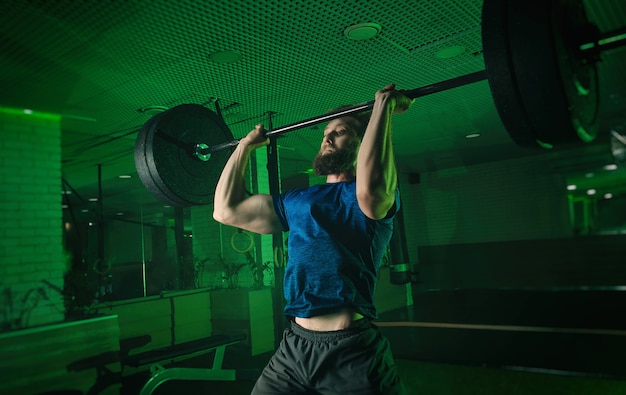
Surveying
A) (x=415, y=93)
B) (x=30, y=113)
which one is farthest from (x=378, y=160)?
(x=30, y=113)

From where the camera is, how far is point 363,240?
153cm

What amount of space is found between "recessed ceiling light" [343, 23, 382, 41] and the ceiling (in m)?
0.04

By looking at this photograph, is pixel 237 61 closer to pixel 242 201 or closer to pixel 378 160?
pixel 242 201

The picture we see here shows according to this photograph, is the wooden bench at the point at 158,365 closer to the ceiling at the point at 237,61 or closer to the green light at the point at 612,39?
the ceiling at the point at 237,61

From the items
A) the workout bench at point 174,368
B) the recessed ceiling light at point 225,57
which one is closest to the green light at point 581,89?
the recessed ceiling light at point 225,57

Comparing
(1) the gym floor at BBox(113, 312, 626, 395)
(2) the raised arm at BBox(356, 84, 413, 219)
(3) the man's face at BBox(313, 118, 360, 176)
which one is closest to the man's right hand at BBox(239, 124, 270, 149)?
(3) the man's face at BBox(313, 118, 360, 176)

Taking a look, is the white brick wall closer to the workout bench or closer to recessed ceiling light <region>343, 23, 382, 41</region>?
the workout bench

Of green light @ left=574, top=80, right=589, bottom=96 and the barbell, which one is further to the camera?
green light @ left=574, top=80, right=589, bottom=96

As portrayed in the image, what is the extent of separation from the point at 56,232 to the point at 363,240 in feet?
12.2

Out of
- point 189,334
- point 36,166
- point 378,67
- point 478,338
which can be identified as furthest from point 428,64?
point 189,334

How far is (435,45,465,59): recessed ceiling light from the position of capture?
3.23 metres

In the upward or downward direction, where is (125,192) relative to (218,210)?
upward

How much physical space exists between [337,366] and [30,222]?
376 centimetres

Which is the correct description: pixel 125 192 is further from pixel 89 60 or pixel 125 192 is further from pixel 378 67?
pixel 378 67
